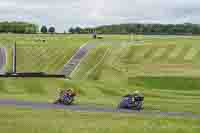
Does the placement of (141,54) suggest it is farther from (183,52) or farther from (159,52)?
(183,52)

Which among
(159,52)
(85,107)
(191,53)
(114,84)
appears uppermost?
(159,52)

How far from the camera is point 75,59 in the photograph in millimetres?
92812

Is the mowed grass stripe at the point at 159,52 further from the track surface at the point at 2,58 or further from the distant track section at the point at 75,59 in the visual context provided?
the track surface at the point at 2,58

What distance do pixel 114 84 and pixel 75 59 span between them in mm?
27263

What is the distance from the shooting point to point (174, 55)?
9431 cm

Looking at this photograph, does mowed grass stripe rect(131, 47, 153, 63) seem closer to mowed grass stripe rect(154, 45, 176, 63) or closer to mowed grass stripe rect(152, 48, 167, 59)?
mowed grass stripe rect(152, 48, 167, 59)

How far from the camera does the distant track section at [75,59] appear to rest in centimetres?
8328

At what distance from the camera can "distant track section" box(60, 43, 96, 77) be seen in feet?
273

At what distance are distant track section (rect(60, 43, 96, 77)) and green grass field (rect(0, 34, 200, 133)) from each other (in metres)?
1.20

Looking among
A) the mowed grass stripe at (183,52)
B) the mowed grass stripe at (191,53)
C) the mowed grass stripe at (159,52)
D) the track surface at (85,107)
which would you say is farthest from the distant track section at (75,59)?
the track surface at (85,107)

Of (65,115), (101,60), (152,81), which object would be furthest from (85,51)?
(65,115)

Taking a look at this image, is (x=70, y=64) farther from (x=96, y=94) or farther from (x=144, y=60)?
(x=96, y=94)

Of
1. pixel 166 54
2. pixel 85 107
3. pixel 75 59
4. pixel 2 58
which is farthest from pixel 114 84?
pixel 2 58

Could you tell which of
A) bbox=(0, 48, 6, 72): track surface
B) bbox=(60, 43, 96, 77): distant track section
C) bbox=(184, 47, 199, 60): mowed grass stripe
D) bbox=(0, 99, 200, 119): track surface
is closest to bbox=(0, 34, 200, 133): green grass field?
bbox=(184, 47, 199, 60): mowed grass stripe
